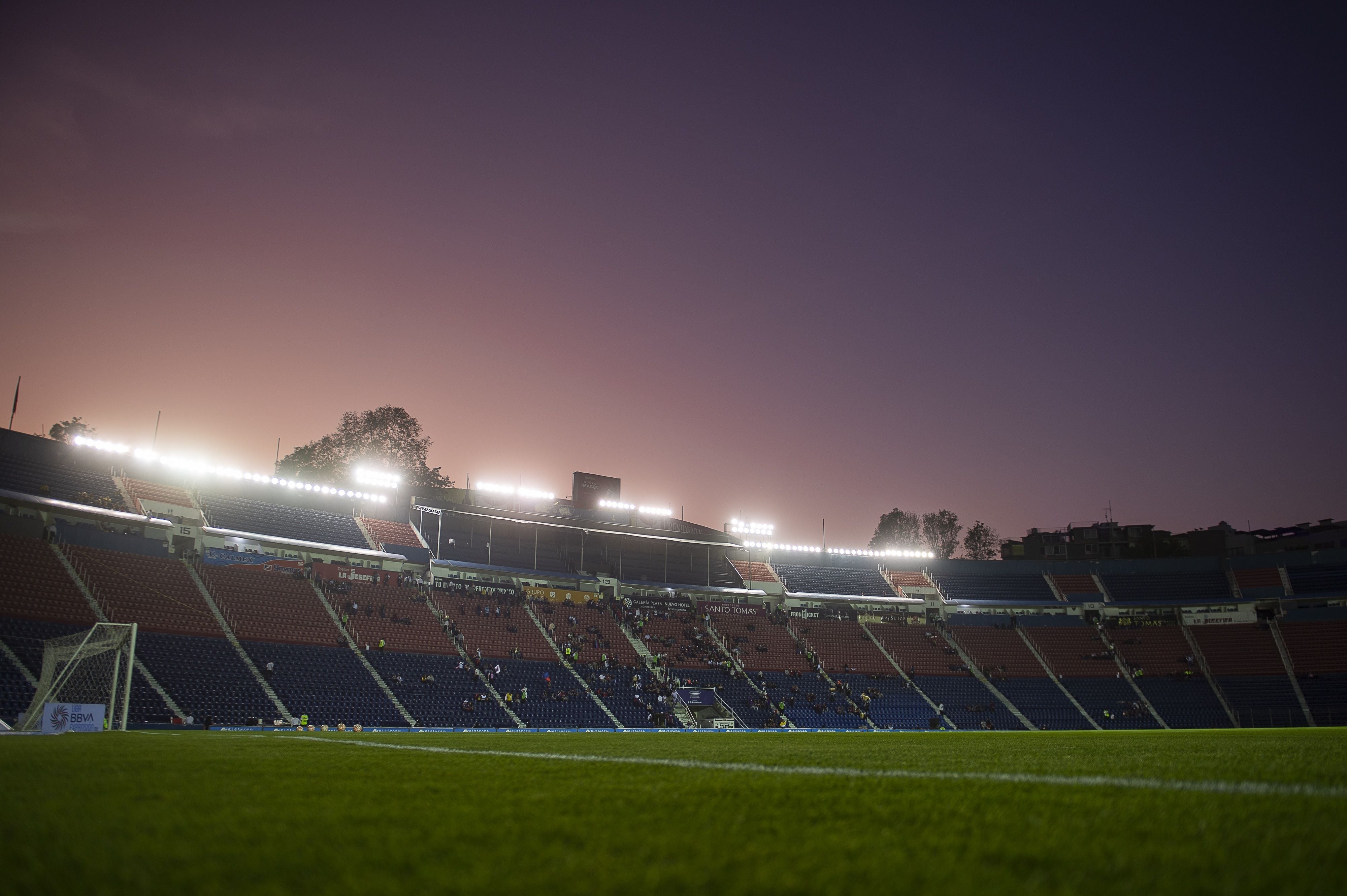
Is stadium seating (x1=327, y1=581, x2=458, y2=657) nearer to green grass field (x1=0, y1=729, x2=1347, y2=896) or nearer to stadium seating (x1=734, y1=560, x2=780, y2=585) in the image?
stadium seating (x1=734, y1=560, x2=780, y2=585)

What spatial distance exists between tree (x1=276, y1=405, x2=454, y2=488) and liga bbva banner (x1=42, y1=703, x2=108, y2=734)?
160ft

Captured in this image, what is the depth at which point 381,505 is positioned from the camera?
2137 inches

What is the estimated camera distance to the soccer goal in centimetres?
1906

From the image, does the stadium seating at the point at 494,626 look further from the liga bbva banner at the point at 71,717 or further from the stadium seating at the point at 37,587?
the liga bbva banner at the point at 71,717

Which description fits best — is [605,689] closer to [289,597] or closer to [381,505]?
[289,597]

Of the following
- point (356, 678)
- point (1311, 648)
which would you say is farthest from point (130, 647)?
point (1311, 648)

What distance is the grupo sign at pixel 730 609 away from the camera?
5959 centimetres

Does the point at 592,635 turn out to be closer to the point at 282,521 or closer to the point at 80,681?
→ the point at 282,521

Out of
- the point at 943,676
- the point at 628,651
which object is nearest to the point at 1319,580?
the point at 943,676

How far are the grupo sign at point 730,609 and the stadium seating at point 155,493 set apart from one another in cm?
3546

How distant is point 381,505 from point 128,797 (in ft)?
172

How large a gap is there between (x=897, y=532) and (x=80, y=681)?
9523cm

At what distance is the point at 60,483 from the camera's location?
128 feet

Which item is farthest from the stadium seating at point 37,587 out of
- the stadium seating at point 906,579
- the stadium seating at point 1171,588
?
the stadium seating at point 1171,588
